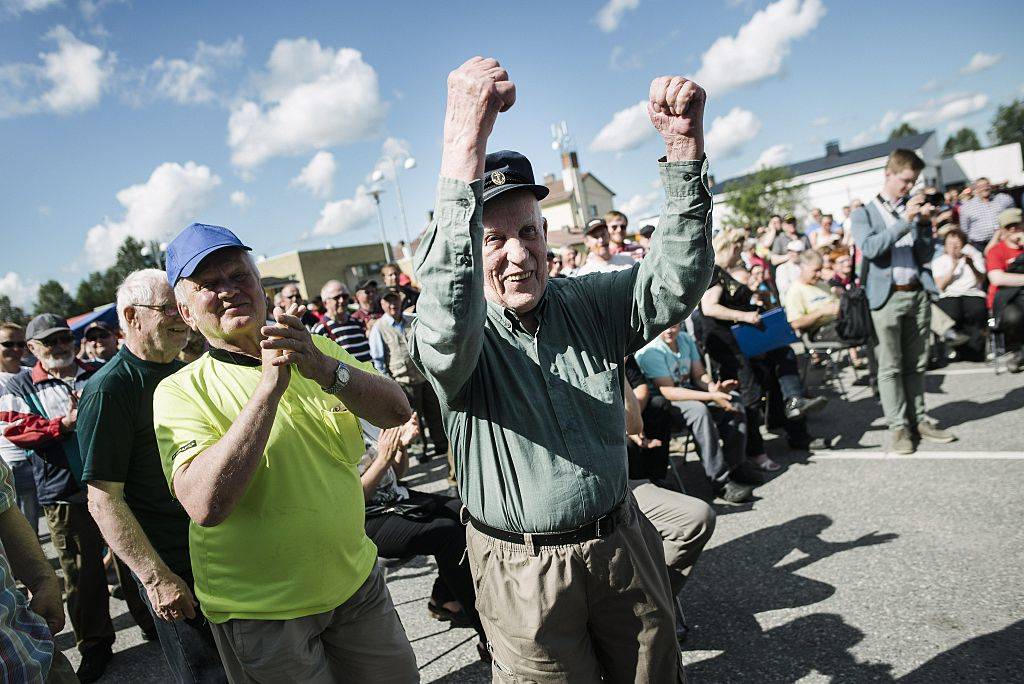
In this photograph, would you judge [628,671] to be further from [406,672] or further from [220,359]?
[220,359]

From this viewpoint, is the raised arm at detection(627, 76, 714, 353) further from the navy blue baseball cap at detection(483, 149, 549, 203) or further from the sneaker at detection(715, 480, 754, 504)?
the sneaker at detection(715, 480, 754, 504)

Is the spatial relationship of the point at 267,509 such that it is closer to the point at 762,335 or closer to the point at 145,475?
the point at 145,475

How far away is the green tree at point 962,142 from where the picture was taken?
4055 inches

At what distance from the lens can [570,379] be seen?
1.64m


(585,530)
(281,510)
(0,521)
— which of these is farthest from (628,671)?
(0,521)

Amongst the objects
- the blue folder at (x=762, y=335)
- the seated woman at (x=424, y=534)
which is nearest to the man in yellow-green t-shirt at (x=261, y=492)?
the seated woman at (x=424, y=534)

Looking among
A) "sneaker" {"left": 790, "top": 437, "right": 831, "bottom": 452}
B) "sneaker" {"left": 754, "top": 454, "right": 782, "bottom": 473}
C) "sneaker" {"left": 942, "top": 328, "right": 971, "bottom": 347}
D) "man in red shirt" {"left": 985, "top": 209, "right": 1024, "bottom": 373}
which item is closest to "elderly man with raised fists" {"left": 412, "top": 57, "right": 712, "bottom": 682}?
A: "sneaker" {"left": 754, "top": 454, "right": 782, "bottom": 473}

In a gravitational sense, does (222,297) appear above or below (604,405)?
above

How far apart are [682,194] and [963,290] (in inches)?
327

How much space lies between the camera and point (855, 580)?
135 inches

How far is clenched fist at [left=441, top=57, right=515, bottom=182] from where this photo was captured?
1.21 meters

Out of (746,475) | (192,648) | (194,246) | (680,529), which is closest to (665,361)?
(746,475)

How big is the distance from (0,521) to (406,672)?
1493mm

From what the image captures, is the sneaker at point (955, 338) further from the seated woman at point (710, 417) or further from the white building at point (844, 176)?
the white building at point (844, 176)
